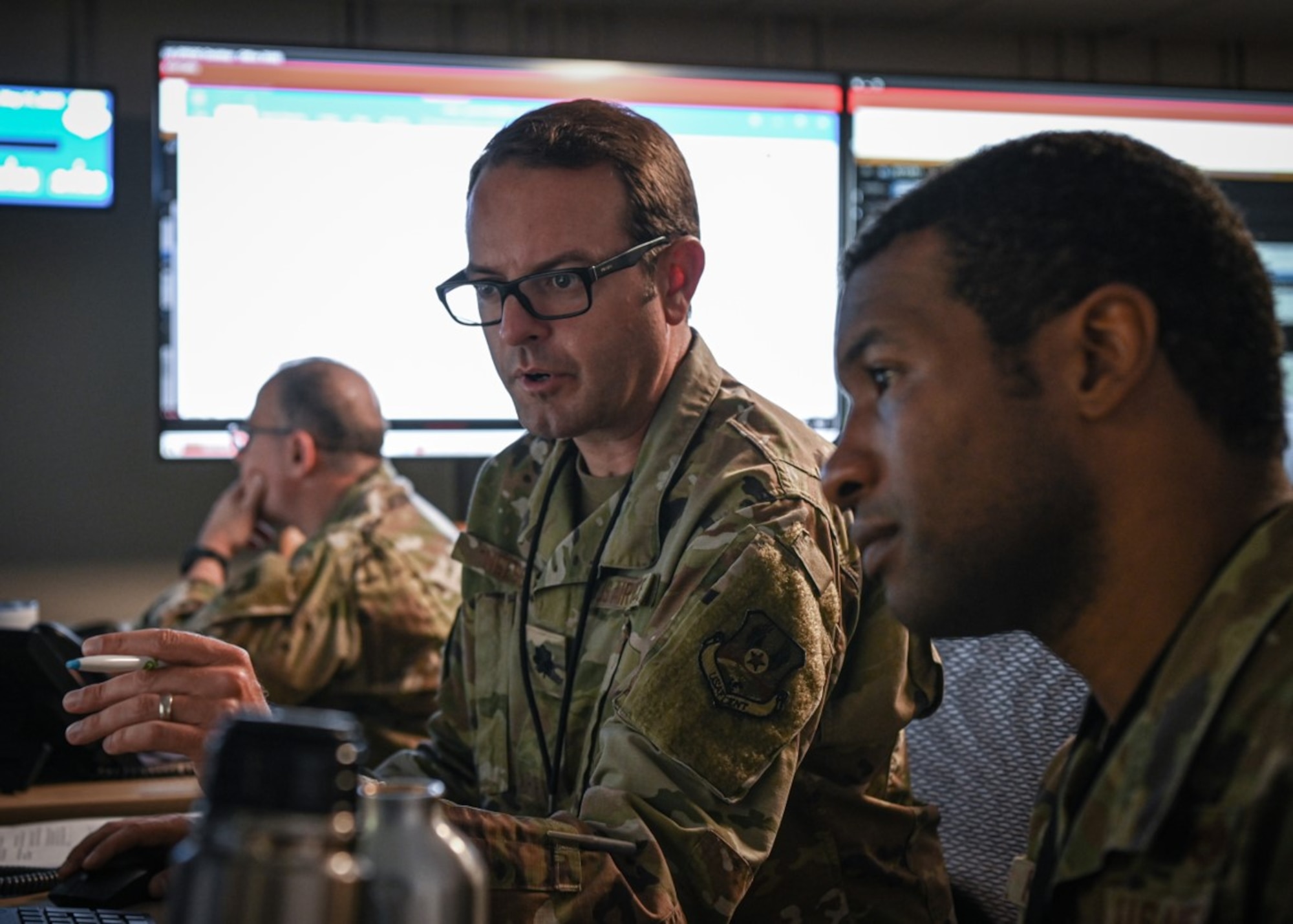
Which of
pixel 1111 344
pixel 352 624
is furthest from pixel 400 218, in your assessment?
pixel 1111 344

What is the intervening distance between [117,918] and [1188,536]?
2.87ft

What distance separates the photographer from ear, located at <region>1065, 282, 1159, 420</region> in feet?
2.61

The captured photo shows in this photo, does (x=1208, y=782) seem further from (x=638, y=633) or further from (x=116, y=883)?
(x=116, y=883)

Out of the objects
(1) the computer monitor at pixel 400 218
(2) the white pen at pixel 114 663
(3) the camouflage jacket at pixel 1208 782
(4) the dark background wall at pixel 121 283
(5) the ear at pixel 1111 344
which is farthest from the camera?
(4) the dark background wall at pixel 121 283

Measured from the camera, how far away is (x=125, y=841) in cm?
131

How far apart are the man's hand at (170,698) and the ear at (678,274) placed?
0.62 metres

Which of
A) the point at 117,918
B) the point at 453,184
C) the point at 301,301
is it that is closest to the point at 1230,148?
the point at 453,184

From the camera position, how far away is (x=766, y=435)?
139cm

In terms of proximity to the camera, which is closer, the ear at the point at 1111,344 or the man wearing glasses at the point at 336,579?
the ear at the point at 1111,344

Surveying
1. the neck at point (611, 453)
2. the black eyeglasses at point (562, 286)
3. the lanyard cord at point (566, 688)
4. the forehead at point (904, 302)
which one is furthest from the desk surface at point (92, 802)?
the forehead at point (904, 302)

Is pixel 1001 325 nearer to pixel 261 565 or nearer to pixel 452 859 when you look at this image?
pixel 452 859

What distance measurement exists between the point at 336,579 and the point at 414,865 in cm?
187

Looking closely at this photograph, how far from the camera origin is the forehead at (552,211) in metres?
1.46

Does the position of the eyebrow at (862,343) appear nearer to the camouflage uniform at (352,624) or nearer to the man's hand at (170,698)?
the man's hand at (170,698)
